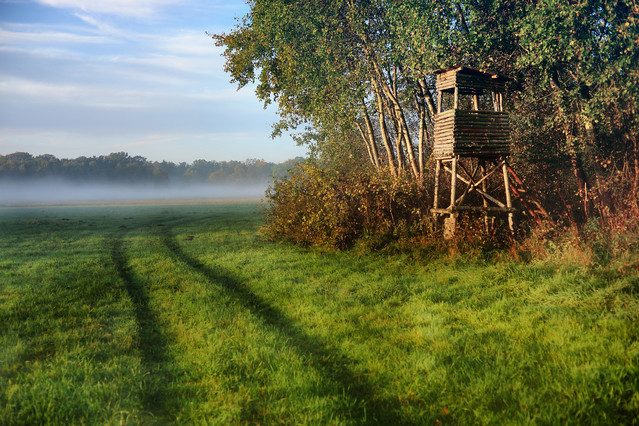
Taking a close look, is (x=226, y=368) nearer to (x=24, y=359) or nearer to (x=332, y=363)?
(x=332, y=363)

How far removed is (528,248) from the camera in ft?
42.9

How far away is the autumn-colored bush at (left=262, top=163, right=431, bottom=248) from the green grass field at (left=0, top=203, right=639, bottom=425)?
285 cm

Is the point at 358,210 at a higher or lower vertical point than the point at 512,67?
lower

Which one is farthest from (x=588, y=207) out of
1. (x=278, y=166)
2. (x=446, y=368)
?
(x=278, y=166)

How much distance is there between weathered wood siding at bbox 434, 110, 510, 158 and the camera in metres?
15.5

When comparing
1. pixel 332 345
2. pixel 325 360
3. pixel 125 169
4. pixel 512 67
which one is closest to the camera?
pixel 325 360

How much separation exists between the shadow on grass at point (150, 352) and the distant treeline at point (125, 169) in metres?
83.0

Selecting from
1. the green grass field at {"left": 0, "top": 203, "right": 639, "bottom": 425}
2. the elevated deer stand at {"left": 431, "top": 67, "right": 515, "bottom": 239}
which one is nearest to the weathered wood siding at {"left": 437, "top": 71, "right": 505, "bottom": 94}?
the elevated deer stand at {"left": 431, "top": 67, "right": 515, "bottom": 239}

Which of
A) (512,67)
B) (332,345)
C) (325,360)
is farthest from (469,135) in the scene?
(325,360)

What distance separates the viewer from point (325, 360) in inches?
300

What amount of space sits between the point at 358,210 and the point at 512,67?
964cm

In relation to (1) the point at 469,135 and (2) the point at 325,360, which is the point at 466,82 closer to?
(1) the point at 469,135

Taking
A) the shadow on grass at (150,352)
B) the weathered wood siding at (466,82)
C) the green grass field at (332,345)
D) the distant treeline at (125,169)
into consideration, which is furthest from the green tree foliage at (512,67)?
the distant treeline at (125,169)

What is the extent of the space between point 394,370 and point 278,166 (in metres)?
183
